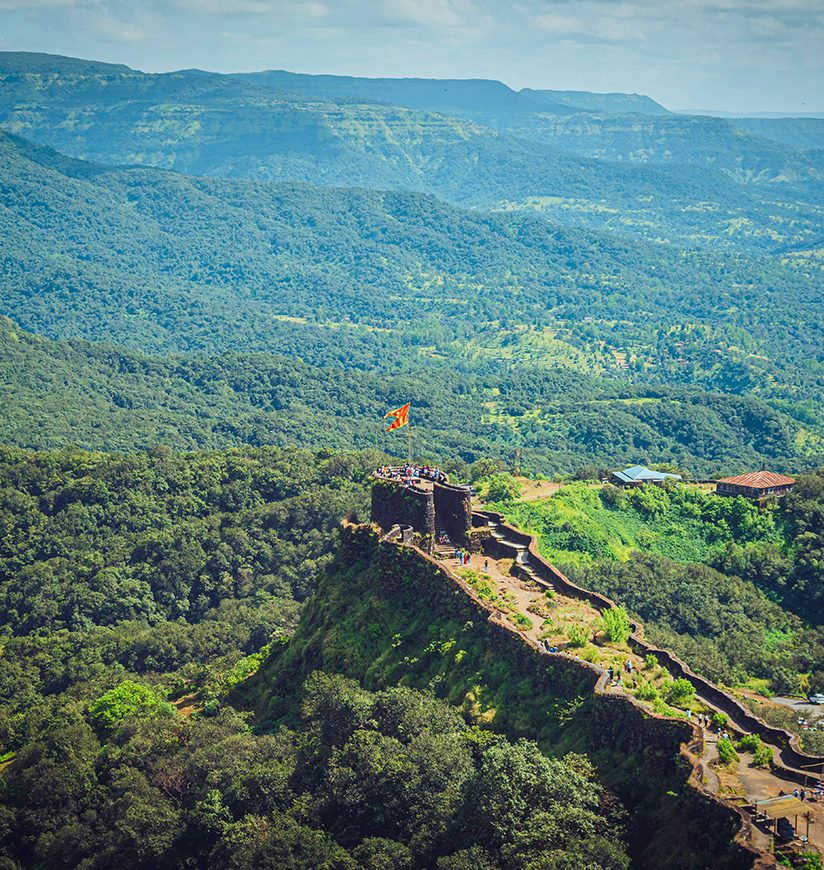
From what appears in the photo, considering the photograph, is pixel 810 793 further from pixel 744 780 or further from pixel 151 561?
pixel 151 561

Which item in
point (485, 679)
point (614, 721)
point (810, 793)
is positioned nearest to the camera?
point (810, 793)

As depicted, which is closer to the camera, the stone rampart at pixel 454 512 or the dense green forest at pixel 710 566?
the stone rampart at pixel 454 512

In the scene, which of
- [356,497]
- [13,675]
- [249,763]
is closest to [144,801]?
[249,763]

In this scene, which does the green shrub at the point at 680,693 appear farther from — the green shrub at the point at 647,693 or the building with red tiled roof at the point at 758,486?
the building with red tiled roof at the point at 758,486

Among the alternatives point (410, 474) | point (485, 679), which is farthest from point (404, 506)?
point (485, 679)

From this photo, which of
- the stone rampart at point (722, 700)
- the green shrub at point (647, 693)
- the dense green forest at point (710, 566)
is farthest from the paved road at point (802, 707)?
the green shrub at point (647, 693)

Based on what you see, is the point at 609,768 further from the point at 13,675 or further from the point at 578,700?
the point at 13,675
